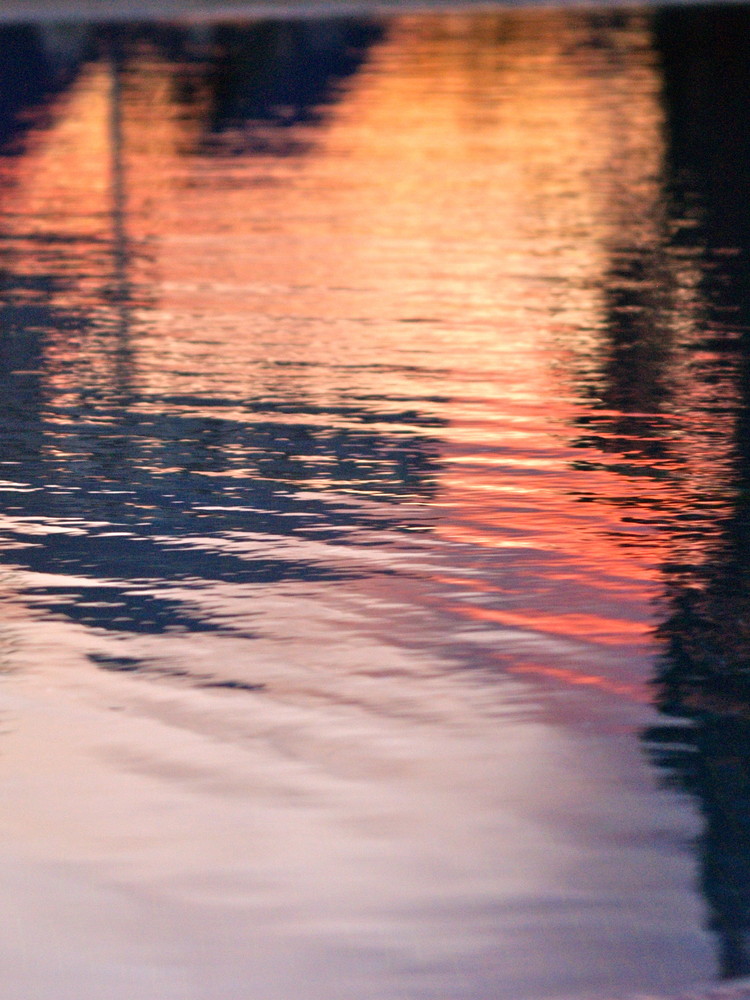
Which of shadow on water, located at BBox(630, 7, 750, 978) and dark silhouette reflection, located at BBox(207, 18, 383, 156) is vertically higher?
shadow on water, located at BBox(630, 7, 750, 978)

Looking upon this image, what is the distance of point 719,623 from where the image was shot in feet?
11.9

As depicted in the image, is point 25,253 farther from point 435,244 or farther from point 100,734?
point 100,734

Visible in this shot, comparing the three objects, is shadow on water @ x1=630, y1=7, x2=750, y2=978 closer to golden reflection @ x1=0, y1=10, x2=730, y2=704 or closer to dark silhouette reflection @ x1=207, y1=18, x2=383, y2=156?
golden reflection @ x1=0, y1=10, x2=730, y2=704

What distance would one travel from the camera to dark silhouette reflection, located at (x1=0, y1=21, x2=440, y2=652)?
395 centimetres

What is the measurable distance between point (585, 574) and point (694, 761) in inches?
40.4

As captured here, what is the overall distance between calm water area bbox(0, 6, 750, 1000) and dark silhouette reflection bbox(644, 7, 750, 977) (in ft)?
0.04

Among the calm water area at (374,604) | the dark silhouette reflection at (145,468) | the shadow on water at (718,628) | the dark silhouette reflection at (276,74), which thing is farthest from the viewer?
the dark silhouette reflection at (276,74)

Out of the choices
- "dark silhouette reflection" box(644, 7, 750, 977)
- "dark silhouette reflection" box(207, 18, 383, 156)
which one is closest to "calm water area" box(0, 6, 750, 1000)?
"dark silhouette reflection" box(644, 7, 750, 977)

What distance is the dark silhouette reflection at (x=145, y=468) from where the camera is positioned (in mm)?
3953

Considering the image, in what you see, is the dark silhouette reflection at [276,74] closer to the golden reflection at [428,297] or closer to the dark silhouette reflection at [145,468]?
the golden reflection at [428,297]

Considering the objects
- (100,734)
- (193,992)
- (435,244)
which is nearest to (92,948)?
(193,992)

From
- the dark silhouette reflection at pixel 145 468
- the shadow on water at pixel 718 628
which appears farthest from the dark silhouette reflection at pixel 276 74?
the dark silhouette reflection at pixel 145 468

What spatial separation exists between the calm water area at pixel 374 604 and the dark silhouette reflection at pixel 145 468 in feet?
0.05

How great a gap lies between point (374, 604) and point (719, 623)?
733 mm
